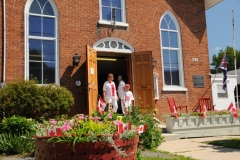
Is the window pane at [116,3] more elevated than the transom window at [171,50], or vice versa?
the window pane at [116,3]

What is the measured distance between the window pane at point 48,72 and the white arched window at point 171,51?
4.70 meters

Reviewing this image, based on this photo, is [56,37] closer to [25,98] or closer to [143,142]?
[25,98]

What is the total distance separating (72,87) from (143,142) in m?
4.27

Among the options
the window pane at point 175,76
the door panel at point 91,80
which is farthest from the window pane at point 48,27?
the window pane at point 175,76

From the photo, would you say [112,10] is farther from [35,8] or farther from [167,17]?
[35,8]

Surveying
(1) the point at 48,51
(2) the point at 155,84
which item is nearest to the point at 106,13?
(1) the point at 48,51

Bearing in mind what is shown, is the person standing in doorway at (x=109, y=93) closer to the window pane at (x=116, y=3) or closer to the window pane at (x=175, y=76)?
Result: the window pane at (x=116, y=3)

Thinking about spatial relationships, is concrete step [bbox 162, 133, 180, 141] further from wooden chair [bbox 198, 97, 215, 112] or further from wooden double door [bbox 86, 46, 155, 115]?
wooden chair [bbox 198, 97, 215, 112]

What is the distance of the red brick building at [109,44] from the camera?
9.45 m

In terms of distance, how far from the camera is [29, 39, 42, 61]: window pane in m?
9.58

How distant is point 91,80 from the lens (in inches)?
384

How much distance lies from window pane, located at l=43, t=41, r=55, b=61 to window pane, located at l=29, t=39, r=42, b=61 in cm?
17

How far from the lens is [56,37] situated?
10008 millimetres

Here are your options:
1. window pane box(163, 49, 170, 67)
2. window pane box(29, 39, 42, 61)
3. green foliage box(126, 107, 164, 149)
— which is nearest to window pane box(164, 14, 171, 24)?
window pane box(163, 49, 170, 67)
